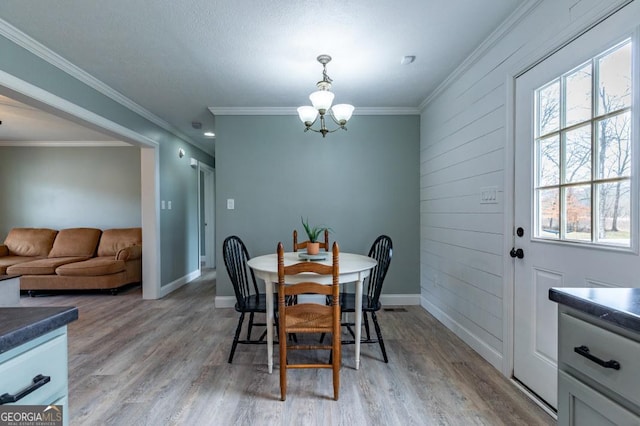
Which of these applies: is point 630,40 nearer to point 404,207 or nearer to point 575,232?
point 575,232

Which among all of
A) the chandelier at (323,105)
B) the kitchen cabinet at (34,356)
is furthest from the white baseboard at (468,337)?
the kitchen cabinet at (34,356)

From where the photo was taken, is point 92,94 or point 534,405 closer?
point 534,405

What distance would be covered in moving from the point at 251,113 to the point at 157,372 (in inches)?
112

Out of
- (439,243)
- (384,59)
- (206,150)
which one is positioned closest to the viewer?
(384,59)

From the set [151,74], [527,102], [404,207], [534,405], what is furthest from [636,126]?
[151,74]

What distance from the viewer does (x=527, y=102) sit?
1.97 metres

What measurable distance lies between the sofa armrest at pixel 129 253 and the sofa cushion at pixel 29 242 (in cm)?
148

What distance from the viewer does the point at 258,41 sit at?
2.31 metres

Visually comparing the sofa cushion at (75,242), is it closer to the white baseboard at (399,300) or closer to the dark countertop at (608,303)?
the white baseboard at (399,300)

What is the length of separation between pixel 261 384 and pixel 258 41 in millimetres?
2411

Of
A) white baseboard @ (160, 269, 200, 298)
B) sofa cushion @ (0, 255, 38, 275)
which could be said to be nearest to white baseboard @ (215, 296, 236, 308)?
white baseboard @ (160, 269, 200, 298)

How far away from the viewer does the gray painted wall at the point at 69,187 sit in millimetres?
5512

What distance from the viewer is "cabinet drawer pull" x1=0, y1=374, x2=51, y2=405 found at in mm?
681

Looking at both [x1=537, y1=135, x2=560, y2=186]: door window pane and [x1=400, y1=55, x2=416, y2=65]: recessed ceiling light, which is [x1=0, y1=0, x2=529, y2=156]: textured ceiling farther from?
[x1=537, y1=135, x2=560, y2=186]: door window pane
